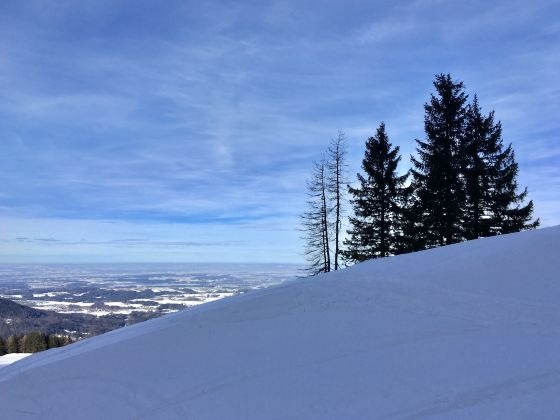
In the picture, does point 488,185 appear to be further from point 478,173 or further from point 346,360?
point 346,360

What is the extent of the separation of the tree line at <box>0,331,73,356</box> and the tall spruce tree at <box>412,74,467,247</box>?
38543 millimetres

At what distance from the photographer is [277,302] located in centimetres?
852

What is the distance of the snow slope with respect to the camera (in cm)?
423

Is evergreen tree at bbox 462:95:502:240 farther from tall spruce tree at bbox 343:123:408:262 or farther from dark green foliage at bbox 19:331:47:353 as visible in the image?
dark green foliage at bbox 19:331:47:353

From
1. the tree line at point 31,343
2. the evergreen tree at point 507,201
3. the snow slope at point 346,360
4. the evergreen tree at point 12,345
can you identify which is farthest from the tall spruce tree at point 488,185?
the evergreen tree at point 12,345

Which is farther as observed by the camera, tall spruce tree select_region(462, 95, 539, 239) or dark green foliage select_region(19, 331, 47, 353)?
dark green foliage select_region(19, 331, 47, 353)

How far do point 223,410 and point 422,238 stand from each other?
2139cm

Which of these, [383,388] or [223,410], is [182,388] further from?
[383,388]

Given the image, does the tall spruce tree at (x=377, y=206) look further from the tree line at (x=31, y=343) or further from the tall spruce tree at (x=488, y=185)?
the tree line at (x=31, y=343)

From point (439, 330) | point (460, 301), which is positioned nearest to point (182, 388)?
point (439, 330)

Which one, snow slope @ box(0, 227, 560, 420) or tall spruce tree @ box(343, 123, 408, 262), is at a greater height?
tall spruce tree @ box(343, 123, 408, 262)

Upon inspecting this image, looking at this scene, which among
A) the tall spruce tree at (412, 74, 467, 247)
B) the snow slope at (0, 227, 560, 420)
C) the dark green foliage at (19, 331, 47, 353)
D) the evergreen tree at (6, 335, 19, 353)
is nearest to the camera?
the snow slope at (0, 227, 560, 420)

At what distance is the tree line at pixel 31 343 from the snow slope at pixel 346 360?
42.0 metres

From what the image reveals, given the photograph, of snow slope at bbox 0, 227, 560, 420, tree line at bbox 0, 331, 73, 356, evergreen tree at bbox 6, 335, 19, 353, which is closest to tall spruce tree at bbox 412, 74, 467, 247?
snow slope at bbox 0, 227, 560, 420
